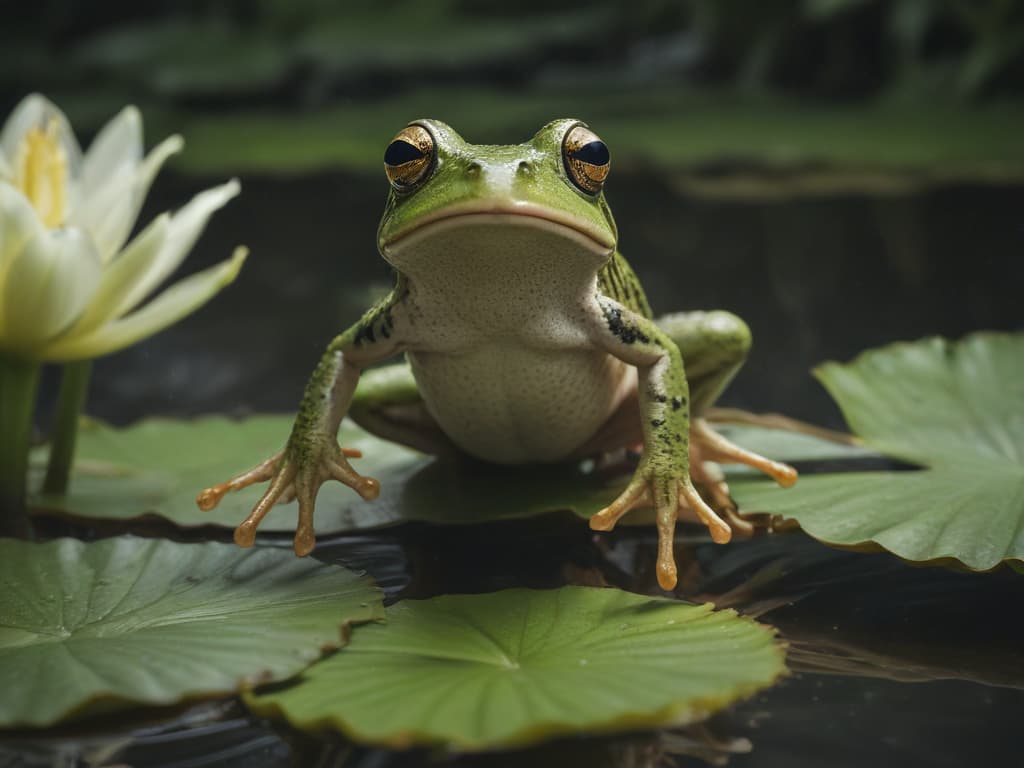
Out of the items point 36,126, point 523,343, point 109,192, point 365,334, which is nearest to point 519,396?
point 523,343

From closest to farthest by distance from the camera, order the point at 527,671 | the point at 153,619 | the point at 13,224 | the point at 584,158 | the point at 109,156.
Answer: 1. the point at 527,671
2. the point at 153,619
3. the point at 584,158
4. the point at 13,224
5. the point at 109,156

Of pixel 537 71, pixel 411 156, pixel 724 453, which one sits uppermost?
pixel 537 71

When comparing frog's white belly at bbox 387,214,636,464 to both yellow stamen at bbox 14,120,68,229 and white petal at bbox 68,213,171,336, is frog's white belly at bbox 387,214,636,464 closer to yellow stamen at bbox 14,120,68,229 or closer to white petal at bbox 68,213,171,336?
white petal at bbox 68,213,171,336

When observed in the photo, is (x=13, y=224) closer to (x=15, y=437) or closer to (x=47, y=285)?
(x=47, y=285)

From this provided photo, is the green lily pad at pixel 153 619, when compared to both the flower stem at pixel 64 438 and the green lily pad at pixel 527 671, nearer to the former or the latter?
the green lily pad at pixel 527 671

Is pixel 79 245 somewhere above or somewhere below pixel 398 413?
above

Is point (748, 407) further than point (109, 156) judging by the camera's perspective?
Yes

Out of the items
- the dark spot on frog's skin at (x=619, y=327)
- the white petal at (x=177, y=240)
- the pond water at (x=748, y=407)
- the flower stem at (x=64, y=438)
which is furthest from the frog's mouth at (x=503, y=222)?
the flower stem at (x=64, y=438)
